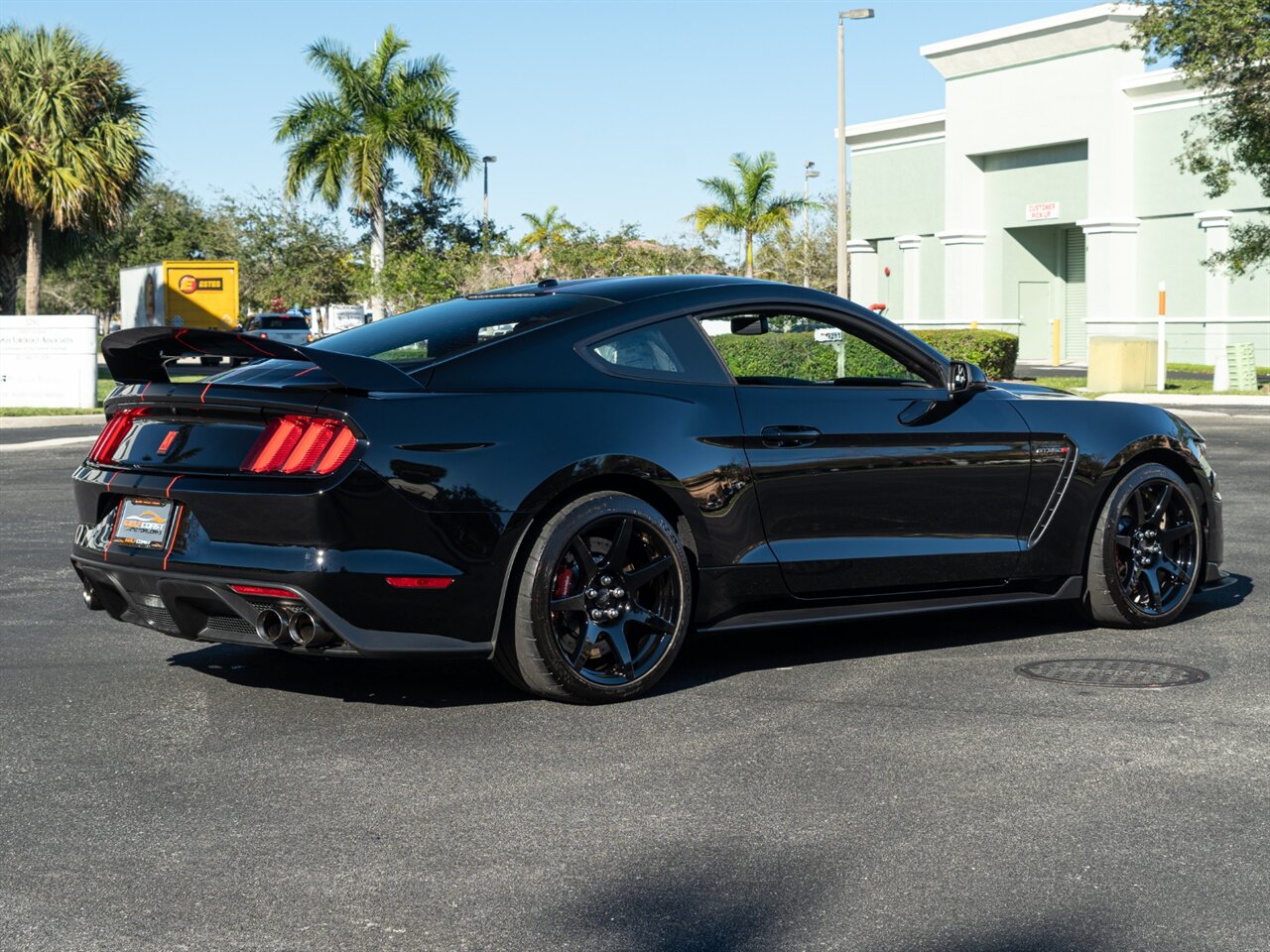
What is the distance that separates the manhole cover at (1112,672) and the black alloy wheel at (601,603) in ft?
4.95

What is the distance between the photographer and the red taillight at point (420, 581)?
5496mm

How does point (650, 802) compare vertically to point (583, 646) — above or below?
below

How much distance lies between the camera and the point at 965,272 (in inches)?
1984

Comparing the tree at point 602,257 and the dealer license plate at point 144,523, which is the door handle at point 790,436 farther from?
the tree at point 602,257

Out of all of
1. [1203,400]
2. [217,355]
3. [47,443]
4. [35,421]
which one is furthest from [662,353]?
[1203,400]

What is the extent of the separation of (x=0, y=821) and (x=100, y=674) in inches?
78.8

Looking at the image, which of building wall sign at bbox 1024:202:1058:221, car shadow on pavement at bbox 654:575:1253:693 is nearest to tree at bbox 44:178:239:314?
building wall sign at bbox 1024:202:1058:221

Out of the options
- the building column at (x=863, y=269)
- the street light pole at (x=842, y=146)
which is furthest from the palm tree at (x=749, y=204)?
the street light pole at (x=842, y=146)

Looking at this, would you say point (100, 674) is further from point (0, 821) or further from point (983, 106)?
point (983, 106)

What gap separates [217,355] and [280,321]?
4057 cm

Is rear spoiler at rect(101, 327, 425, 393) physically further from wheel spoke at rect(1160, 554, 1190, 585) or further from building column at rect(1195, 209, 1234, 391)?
building column at rect(1195, 209, 1234, 391)

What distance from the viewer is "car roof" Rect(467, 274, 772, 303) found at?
21.0ft

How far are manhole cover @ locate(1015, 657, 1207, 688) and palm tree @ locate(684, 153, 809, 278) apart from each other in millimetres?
50149

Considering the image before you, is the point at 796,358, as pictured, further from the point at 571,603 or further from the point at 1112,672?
the point at 1112,672
